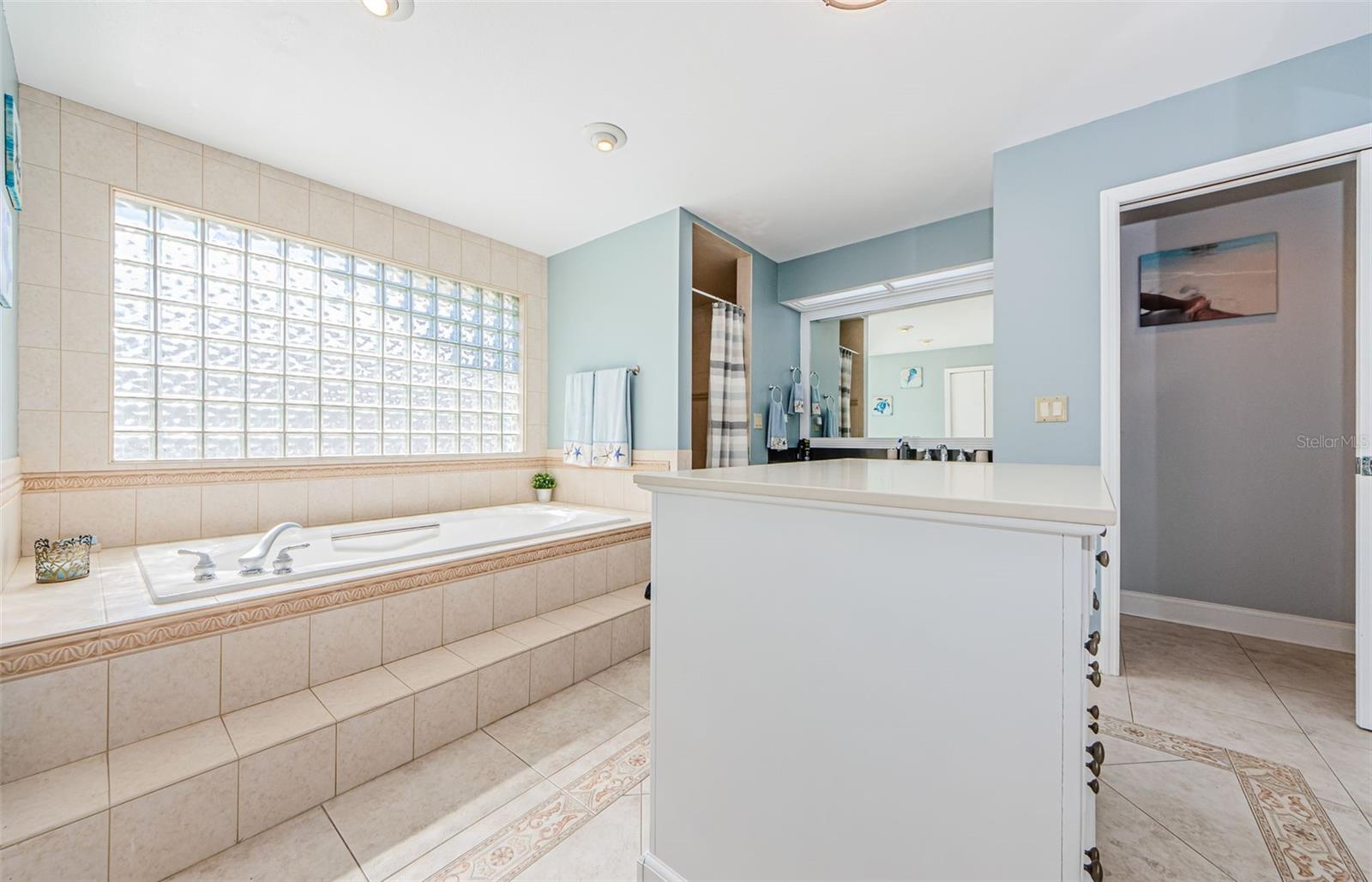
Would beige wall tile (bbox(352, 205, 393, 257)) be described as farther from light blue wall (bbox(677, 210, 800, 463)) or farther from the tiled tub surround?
the tiled tub surround

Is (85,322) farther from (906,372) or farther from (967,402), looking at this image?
(967,402)

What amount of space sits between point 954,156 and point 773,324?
1.61 meters

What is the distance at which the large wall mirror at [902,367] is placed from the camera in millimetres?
3168

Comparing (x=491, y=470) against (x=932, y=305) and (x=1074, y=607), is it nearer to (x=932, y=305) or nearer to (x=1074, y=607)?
(x=932, y=305)

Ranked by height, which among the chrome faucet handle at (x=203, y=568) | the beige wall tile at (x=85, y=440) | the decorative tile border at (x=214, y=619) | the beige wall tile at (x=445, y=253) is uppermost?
the beige wall tile at (x=445, y=253)

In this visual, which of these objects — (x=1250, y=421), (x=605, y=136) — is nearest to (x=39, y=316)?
(x=605, y=136)

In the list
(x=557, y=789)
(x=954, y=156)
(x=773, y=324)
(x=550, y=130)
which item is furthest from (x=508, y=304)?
(x=557, y=789)

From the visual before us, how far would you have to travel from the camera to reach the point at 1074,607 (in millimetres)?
620

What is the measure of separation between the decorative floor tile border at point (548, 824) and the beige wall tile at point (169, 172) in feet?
9.47

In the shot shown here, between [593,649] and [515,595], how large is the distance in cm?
41

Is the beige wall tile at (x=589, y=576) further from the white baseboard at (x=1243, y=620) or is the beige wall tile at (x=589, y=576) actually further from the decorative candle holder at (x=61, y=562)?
the white baseboard at (x=1243, y=620)

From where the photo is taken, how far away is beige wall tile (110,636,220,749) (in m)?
1.32

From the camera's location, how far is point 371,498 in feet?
9.50

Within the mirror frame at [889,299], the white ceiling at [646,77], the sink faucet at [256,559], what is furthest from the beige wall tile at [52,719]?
the mirror frame at [889,299]
